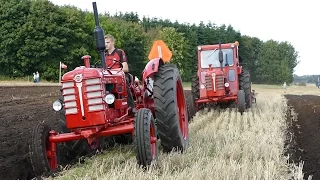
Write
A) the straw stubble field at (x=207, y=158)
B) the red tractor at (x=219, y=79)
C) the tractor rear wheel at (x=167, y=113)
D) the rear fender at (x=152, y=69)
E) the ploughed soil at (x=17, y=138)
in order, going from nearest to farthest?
the straw stubble field at (x=207, y=158), the ploughed soil at (x=17, y=138), the tractor rear wheel at (x=167, y=113), the rear fender at (x=152, y=69), the red tractor at (x=219, y=79)

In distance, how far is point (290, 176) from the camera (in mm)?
5164

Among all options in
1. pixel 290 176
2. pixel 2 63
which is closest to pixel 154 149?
pixel 290 176

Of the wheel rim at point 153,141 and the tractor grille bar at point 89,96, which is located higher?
the tractor grille bar at point 89,96

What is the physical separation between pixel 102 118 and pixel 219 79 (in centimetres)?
886

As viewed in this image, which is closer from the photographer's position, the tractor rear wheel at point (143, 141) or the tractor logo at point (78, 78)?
the tractor rear wheel at point (143, 141)

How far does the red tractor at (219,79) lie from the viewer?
548 inches

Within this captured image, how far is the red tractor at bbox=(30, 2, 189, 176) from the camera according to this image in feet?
17.9

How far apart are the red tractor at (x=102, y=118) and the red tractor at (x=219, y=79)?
24.0 feet

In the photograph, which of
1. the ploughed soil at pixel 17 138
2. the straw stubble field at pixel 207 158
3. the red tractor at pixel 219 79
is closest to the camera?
the straw stubble field at pixel 207 158

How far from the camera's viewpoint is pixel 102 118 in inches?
217

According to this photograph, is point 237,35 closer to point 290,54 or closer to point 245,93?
point 290,54

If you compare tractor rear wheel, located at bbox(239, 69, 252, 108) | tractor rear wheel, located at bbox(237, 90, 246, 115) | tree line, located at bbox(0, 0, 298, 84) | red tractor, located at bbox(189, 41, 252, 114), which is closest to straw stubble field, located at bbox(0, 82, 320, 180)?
tractor rear wheel, located at bbox(237, 90, 246, 115)

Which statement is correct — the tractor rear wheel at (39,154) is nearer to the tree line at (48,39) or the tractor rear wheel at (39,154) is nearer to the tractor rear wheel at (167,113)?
the tractor rear wheel at (167,113)

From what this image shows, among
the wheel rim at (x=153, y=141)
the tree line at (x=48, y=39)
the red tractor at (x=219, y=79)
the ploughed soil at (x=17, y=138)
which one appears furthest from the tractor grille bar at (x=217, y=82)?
the tree line at (x=48, y=39)
